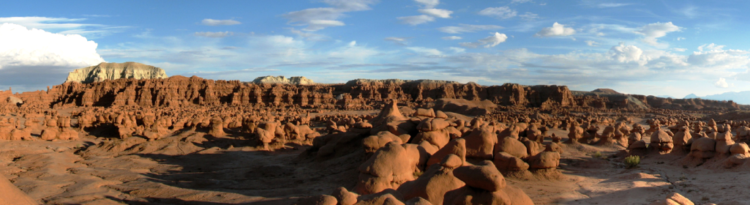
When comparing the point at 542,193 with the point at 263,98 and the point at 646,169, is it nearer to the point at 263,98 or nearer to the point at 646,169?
the point at 646,169

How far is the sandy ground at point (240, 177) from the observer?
29.5ft

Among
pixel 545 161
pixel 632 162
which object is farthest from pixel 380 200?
pixel 632 162

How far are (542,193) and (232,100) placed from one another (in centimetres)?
6670

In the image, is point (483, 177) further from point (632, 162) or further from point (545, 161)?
point (632, 162)

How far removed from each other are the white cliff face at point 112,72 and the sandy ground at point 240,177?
11726 centimetres

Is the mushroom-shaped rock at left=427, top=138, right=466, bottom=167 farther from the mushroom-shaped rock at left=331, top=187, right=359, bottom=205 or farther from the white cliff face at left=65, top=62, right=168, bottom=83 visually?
the white cliff face at left=65, top=62, right=168, bottom=83

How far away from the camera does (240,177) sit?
11.7m

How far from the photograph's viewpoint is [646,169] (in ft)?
41.4

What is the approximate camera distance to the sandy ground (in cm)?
899

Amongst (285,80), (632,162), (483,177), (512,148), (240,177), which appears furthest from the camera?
(285,80)

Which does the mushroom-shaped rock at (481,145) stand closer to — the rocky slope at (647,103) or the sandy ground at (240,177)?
the sandy ground at (240,177)

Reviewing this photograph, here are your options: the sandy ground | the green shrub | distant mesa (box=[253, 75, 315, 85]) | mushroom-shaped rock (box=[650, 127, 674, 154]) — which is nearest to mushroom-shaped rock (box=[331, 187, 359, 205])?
the sandy ground

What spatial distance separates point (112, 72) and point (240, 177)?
12931cm

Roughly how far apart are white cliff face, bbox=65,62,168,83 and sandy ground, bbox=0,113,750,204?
385ft
